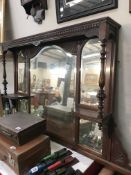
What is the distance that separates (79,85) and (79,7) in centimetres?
48

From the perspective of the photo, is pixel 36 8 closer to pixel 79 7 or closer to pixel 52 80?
pixel 79 7

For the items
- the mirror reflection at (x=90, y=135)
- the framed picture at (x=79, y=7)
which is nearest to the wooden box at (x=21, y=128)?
the mirror reflection at (x=90, y=135)

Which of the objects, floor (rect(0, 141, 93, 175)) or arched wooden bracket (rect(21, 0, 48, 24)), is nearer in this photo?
floor (rect(0, 141, 93, 175))

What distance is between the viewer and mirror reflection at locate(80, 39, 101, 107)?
0.99 metres

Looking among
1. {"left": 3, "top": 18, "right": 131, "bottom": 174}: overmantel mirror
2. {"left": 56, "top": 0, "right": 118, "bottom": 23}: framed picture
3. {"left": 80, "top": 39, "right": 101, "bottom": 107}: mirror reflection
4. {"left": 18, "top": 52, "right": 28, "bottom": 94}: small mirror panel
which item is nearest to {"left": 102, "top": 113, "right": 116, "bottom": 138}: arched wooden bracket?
{"left": 3, "top": 18, "right": 131, "bottom": 174}: overmantel mirror

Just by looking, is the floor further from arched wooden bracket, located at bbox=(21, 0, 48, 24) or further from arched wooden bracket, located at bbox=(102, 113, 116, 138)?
arched wooden bracket, located at bbox=(21, 0, 48, 24)

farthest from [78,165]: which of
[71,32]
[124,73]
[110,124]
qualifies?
[71,32]

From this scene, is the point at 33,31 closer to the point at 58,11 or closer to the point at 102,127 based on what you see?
the point at 58,11

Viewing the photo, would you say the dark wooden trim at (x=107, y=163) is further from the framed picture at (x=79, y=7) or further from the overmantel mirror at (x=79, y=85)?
the framed picture at (x=79, y=7)

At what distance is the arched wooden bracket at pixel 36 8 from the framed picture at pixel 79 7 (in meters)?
0.15

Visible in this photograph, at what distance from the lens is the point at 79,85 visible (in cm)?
107

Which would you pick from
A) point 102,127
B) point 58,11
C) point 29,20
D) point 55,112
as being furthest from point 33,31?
point 102,127

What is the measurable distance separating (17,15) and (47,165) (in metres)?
1.29

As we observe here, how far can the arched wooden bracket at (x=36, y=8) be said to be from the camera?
125 centimetres
